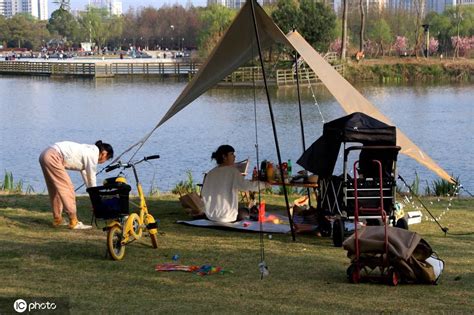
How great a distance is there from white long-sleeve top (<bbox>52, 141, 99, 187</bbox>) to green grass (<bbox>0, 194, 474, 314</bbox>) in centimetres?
63

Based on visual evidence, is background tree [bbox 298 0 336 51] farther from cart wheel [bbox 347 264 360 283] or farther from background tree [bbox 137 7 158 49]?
background tree [bbox 137 7 158 49]

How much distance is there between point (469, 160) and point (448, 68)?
37.5 meters

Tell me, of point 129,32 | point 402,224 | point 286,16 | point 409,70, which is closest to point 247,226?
point 402,224

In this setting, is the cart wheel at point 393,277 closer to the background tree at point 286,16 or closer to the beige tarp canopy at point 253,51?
the beige tarp canopy at point 253,51

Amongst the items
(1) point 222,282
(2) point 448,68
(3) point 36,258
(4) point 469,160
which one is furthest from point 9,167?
(2) point 448,68

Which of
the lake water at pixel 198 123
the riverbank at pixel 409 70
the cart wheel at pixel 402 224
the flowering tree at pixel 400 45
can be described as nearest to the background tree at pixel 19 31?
the flowering tree at pixel 400 45

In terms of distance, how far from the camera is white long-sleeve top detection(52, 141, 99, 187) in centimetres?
906

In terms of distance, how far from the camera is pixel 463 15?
8162 cm

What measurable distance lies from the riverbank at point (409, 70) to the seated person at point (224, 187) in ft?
143

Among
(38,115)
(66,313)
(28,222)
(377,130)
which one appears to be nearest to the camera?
(66,313)

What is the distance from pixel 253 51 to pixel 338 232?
350cm

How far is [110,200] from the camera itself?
8086 mm

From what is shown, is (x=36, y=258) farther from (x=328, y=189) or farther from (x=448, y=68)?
(x=448, y=68)

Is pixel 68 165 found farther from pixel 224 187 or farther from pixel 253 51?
pixel 253 51
